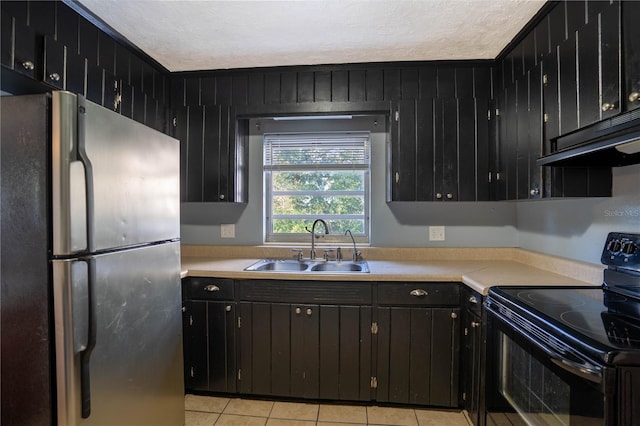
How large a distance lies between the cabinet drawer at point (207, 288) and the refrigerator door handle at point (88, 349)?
86cm

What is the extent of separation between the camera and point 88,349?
105 cm

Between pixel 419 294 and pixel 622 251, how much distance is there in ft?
3.11

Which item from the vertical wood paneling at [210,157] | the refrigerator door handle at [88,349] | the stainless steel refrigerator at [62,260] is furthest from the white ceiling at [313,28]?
the refrigerator door handle at [88,349]

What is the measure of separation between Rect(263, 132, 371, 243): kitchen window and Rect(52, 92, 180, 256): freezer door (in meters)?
1.15

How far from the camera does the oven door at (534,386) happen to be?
2.86 ft

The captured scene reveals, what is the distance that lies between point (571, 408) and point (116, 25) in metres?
2.70

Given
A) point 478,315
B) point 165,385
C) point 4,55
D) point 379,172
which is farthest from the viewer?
point 379,172

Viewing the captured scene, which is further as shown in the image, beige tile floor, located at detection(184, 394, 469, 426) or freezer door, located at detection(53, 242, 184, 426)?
beige tile floor, located at detection(184, 394, 469, 426)

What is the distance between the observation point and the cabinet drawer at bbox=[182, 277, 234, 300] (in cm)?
191

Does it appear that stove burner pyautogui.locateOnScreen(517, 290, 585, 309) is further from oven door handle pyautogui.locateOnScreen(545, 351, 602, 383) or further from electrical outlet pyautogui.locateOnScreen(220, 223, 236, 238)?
electrical outlet pyautogui.locateOnScreen(220, 223, 236, 238)

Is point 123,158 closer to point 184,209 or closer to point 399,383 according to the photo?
point 184,209

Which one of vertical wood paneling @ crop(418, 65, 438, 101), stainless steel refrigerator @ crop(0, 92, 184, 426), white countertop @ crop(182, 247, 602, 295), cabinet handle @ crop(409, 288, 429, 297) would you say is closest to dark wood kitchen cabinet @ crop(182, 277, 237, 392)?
white countertop @ crop(182, 247, 602, 295)

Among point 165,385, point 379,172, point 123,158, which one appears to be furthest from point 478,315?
point 123,158

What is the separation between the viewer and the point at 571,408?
0.96 m
